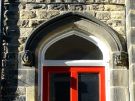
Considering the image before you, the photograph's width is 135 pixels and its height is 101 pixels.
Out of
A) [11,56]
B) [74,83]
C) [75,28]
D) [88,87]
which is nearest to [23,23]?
[11,56]

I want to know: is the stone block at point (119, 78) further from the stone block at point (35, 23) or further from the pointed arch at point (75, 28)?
the stone block at point (35, 23)

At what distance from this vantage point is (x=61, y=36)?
1073 cm

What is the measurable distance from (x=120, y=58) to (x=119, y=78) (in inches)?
14.0

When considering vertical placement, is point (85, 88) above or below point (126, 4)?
below

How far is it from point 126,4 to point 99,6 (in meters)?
0.50

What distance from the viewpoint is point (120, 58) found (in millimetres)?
10328

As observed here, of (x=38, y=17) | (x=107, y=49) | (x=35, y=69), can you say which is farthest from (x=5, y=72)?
(x=107, y=49)

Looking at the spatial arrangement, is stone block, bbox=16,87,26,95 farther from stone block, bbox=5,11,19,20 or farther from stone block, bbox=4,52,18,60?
stone block, bbox=5,11,19,20

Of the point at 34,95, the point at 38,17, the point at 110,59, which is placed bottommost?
the point at 34,95

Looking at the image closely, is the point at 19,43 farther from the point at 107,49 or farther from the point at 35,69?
the point at 107,49

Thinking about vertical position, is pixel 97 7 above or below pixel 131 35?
above

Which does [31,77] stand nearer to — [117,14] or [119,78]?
[119,78]

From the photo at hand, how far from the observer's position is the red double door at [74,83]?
10.5 metres

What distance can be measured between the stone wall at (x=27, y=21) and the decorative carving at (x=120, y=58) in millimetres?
123
